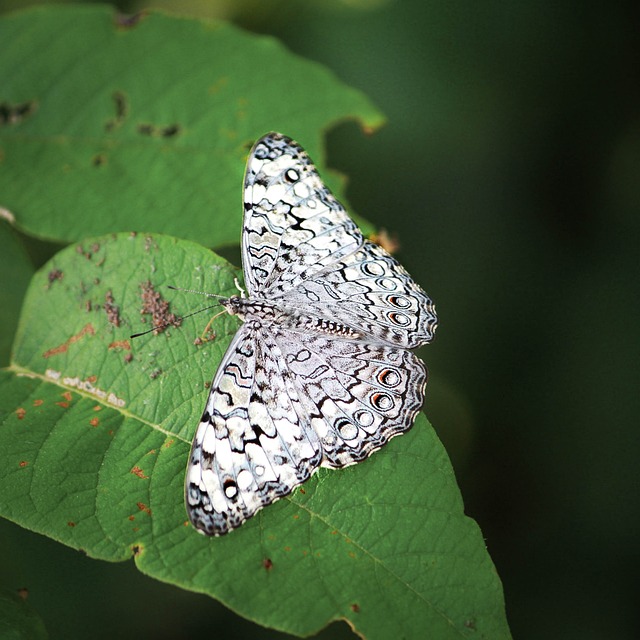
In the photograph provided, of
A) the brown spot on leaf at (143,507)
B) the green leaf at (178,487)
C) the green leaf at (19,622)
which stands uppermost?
the green leaf at (178,487)

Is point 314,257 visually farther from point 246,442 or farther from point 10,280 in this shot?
point 10,280

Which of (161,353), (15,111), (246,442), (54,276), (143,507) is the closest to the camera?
(143,507)

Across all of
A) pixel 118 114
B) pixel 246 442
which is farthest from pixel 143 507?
pixel 118 114

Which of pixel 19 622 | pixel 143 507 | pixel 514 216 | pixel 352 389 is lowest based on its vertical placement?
pixel 19 622

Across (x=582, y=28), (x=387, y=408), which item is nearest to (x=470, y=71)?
(x=582, y=28)

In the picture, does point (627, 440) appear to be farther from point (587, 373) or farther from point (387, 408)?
point (387, 408)

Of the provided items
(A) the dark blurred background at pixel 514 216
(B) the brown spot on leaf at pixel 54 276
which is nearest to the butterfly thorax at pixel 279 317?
(B) the brown spot on leaf at pixel 54 276

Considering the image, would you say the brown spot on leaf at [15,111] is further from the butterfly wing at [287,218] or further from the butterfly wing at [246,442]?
the butterfly wing at [246,442]

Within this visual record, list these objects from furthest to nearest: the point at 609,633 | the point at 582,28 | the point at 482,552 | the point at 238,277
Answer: the point at 582,28, the point at 609,633, the point at 238,277, the point at 482,552
